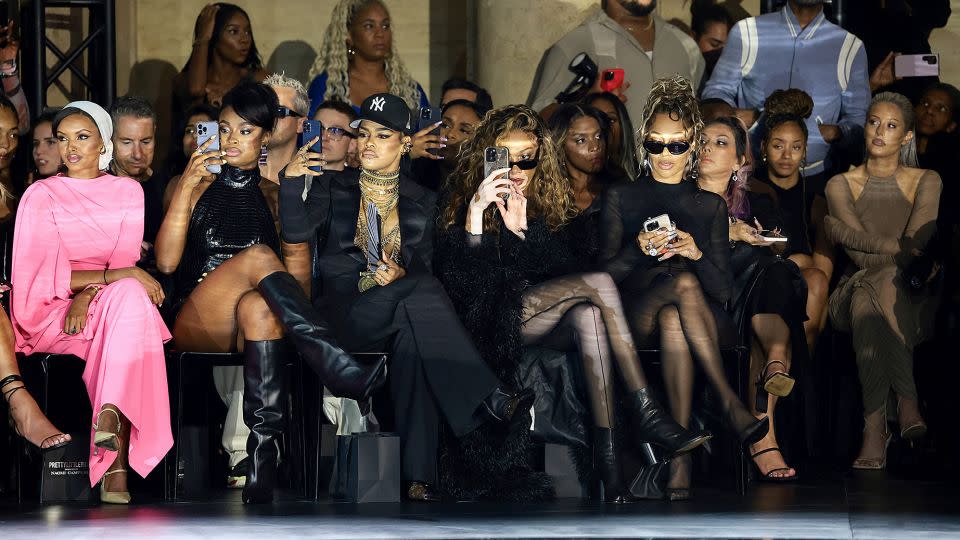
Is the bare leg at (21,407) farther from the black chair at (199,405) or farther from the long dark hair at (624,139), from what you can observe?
the long dark hair at (624,139)

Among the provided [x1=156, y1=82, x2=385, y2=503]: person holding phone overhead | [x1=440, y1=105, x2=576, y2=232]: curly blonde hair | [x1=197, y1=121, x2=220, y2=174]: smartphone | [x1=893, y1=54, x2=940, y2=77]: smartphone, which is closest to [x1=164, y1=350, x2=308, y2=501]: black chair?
[x1=156, y1=82, x2=385, y2=503]: person holding phone overhead

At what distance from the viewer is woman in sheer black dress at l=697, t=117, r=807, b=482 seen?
6.63 meters

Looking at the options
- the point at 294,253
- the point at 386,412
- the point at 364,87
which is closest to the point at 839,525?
the point at 386,412

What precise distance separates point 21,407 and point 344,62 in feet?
9.69

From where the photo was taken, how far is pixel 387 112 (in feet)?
21.1

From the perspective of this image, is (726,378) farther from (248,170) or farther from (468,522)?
(248,170)

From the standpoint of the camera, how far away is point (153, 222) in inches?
276

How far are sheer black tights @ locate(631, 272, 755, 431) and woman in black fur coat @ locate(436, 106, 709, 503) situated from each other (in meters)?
0.17

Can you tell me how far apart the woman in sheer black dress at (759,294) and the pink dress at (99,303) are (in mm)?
2154

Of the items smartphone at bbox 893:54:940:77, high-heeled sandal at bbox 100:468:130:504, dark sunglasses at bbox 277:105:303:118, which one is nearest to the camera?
high-heeled sandal at bbox 100:468:130:504

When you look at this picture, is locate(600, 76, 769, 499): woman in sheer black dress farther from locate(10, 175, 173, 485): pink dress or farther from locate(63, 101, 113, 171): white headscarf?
locate(63, 101, 113, 171): white headscarf

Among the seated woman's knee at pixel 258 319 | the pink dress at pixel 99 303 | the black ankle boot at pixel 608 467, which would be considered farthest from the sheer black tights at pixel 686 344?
the pink dress at pixel 99 303

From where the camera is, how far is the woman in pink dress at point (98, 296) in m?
5.95

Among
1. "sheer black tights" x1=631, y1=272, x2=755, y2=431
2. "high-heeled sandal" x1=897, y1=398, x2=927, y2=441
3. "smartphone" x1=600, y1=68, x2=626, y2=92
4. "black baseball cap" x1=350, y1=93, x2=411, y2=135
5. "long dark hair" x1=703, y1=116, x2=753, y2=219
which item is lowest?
"high-heeled sandal" x1=897, y1=398, x2=927, y2=441
